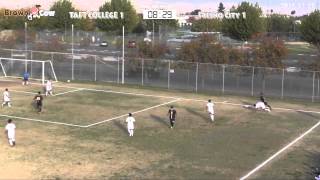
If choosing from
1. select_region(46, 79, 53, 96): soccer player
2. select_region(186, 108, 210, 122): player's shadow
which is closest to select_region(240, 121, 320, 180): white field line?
select_region(186, 108, 210, 122): player's shadow

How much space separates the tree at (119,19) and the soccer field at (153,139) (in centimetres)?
3641

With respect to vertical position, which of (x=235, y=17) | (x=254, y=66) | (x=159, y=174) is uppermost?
(x=235, y=17)

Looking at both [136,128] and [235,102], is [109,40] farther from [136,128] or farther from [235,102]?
[136,128]

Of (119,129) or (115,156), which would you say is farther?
(119,129)

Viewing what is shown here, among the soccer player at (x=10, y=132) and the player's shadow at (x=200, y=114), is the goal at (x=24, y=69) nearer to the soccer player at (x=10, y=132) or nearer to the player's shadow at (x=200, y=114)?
the player's shadow at (x=200, y=114)

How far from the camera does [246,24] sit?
67688 mm

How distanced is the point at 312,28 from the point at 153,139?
134 feet

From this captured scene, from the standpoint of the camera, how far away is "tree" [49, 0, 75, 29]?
87.4 metres

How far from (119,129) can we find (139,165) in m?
8.09

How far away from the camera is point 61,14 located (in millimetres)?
88250

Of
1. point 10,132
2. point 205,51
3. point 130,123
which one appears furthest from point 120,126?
point 205,51

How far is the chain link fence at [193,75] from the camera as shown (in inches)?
1826

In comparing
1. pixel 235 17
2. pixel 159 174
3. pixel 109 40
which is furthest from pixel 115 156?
pixel 109 40

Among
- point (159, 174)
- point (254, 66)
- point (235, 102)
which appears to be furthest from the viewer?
point (254, 66)
